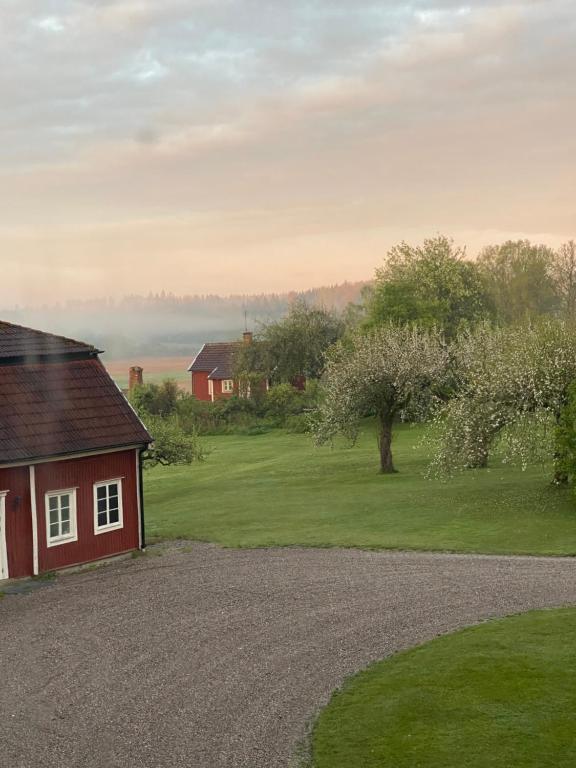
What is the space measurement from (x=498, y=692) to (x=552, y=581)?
25.3 feet

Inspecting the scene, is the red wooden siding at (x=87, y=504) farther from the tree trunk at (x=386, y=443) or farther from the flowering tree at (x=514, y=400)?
the tree trunk at (x=386, y=443)

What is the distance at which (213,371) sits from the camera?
97.6 meters

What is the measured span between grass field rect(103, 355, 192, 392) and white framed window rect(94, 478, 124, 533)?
57954 mm

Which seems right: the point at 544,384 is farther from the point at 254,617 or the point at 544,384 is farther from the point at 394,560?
the point at 254,617

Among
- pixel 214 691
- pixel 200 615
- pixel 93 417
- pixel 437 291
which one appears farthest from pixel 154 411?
pixel 214 691

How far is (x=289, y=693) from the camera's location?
16.0 metres

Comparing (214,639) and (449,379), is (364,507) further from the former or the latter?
(214,639)

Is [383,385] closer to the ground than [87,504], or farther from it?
farther from it

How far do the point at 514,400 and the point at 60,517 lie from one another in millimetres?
16243

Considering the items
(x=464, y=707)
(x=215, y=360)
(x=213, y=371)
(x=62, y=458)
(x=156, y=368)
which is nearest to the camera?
(x=464, y=707)

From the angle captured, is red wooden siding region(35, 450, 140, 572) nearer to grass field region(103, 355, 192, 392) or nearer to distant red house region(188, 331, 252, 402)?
grass field region(103, 355, 192, 392)

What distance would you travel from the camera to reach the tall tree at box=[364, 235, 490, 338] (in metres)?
80.0

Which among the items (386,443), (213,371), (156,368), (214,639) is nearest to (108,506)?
(214,639)

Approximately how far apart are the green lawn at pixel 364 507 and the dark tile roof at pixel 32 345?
24.4ft
